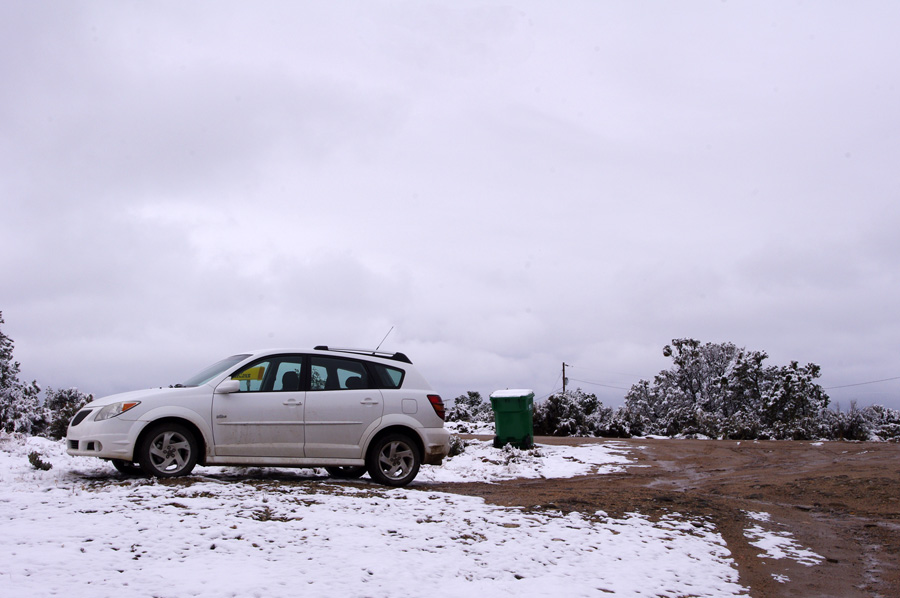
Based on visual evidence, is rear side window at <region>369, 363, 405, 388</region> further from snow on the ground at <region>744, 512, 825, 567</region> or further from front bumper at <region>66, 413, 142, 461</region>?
snow on the ground at <region>744, 512, 825, 567</region>

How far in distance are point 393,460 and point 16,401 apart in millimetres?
19039

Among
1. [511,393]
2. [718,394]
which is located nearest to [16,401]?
[511,393]

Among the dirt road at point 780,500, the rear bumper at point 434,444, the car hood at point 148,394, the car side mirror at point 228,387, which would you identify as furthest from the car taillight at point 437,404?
the car hood at point 148,394

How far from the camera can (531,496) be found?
938 centimetres

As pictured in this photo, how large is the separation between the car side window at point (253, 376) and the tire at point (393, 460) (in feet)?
5.30

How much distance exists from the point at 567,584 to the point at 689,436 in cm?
2140

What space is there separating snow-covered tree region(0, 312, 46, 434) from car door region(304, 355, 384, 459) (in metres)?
15.9

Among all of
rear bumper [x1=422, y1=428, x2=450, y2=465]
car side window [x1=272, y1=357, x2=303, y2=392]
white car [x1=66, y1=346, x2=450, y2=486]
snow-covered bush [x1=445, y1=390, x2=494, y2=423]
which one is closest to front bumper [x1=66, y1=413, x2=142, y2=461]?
white car [x1=66, y1=346, x2=450, y2=486]

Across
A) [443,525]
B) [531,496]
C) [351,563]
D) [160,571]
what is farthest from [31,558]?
[531,496]

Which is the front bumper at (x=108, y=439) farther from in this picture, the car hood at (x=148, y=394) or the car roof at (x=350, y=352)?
the car roof at (x=350, y=352)

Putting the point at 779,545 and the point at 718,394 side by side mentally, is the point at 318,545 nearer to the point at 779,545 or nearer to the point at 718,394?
the point at 779,545

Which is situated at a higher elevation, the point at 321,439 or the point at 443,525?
the point at 321,439

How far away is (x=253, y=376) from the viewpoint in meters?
9.30

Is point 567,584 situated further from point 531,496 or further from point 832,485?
point 832,485
